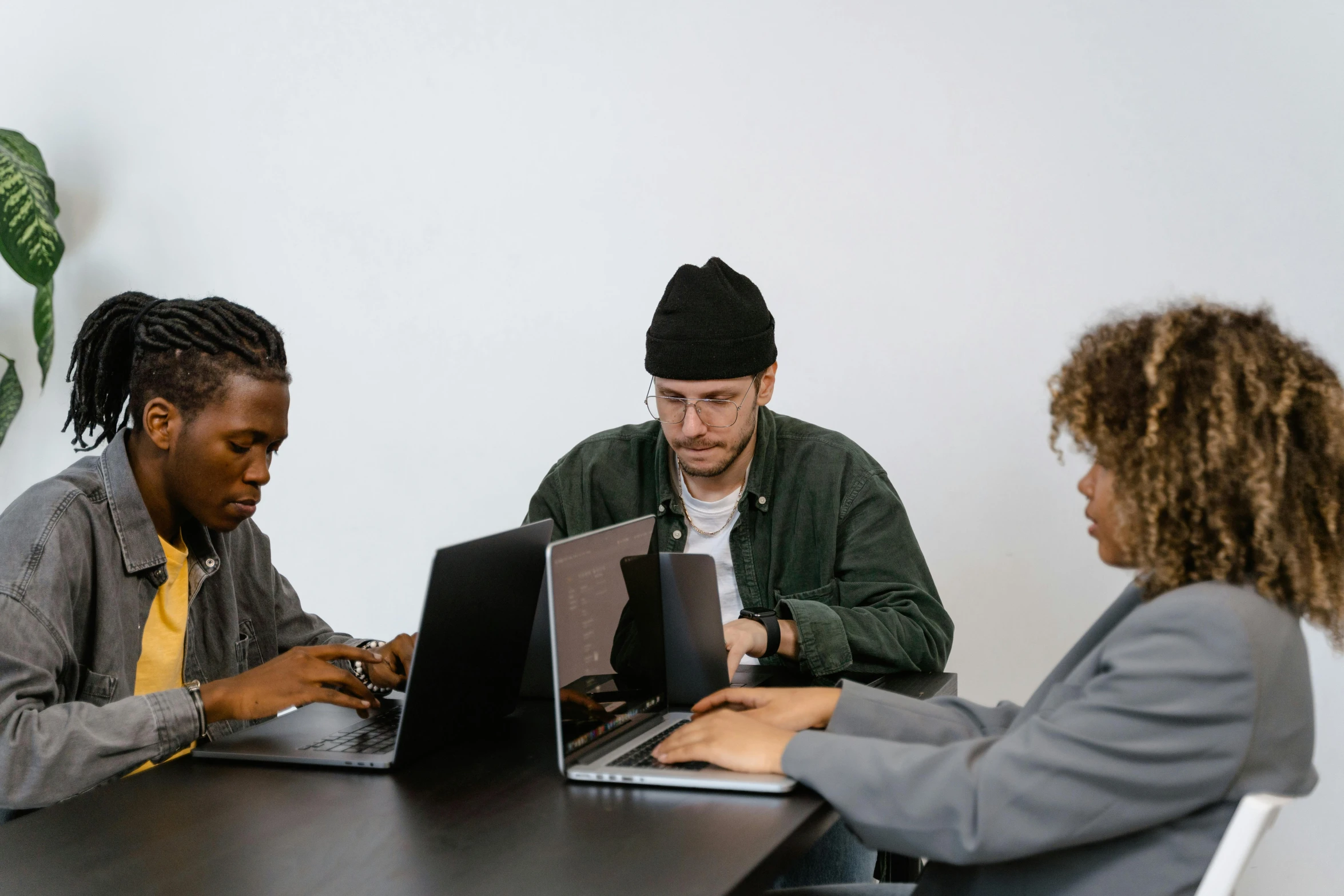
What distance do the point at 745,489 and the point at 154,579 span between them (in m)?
0.99

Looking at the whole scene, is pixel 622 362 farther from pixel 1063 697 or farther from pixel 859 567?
pixel 1063 697

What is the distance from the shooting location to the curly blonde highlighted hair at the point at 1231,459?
3.52 feet

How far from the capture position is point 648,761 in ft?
4.44

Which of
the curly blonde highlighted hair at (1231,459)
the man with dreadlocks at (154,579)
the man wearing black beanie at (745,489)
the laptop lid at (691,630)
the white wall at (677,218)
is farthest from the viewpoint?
the white wall at (677,218)

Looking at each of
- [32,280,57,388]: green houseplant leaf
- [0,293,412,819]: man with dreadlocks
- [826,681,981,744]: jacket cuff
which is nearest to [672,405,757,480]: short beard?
[0,293,412,819]: man with dreadlocks

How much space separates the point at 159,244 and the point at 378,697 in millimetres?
2089

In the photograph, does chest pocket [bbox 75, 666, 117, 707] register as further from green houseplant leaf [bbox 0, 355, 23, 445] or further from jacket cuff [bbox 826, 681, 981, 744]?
green houseplant leaf [bbox 0, 355, 23, 445]

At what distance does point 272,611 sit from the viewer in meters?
1.96

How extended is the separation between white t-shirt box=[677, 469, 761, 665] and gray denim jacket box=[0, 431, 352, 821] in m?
0.64

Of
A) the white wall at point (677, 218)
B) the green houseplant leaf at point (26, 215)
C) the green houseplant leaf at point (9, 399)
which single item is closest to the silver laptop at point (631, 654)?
the white wall at point (677, 218)

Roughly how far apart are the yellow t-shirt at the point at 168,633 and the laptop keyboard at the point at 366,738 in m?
0.33

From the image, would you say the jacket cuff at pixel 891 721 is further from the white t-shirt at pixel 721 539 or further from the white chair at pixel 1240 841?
the white t-shirt at pixel 721 539

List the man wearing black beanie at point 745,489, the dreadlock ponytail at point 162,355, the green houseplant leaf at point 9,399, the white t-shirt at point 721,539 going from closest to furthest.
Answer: the dreadlock ponytail at point 162,355 → the man wearing black beanie at point 745,489 → the white t-shirt at point 721,539 → the green houseplant leaf at point 9,399

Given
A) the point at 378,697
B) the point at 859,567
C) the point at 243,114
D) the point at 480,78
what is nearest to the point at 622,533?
the point at 378,697
